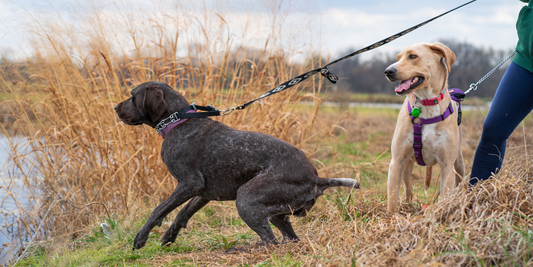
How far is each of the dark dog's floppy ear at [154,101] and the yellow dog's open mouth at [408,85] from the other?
1737mm

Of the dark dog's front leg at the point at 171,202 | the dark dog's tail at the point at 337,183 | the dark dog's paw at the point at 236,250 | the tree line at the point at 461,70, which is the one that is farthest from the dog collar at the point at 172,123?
the tree line at the point at 461,70

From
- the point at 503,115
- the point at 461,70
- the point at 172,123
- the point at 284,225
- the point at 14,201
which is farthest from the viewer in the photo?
the point at 461,70

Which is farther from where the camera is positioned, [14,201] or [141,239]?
[14,201]

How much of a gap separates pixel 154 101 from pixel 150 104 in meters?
0.04

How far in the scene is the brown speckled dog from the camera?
291 cm

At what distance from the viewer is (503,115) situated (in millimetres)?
2877

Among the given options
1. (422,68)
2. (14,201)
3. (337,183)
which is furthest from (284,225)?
(14,201)

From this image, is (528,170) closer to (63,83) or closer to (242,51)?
(242,51)

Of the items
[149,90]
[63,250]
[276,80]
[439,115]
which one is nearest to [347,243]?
[439,115]

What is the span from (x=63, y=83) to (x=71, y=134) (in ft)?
1.93

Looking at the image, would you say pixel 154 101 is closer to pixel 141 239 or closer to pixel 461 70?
pixel 141 239

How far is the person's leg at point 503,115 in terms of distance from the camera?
279 centimetres

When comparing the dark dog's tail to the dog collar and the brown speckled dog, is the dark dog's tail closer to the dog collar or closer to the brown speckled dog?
the brown speckled dog

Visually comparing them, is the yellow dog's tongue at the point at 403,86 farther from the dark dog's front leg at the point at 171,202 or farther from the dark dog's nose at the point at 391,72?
the dark dog's front leg at the point at 171,202
